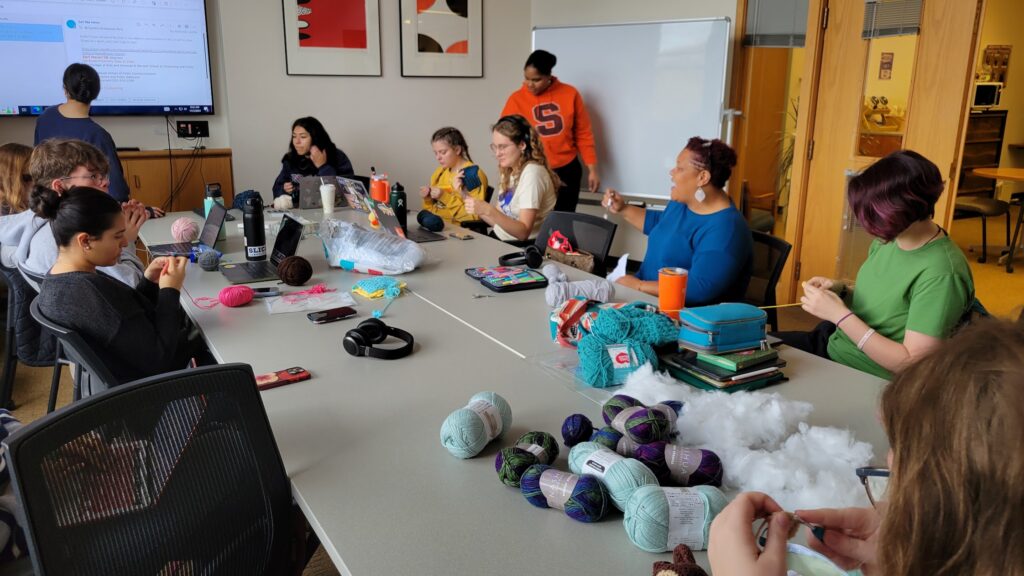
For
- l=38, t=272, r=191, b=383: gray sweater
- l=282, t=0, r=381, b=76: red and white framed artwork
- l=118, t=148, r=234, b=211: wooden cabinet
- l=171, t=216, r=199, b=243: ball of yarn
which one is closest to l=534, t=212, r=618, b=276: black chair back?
l=171, t=216, r=199, b=243: ball of yarn

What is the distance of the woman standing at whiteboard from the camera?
4.75 m

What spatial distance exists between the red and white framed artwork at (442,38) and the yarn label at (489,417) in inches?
184

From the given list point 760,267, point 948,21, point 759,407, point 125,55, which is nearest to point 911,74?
point 948,21

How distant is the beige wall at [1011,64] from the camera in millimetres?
7035

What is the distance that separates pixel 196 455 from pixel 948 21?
12.0ft

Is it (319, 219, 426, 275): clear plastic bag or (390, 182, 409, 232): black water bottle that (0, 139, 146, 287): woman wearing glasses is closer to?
(319, 219, 426, 275): clear plastic bag

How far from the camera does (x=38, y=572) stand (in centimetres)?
92

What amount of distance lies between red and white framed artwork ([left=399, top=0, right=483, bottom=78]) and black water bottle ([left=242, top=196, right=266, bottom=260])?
127 inches

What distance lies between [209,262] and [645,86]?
10.5 ft

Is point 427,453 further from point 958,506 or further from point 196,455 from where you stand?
point 958,506

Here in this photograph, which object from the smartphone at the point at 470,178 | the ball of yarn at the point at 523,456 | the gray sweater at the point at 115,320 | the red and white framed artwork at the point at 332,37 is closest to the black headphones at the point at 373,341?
the gray sweater at the point at 115,320

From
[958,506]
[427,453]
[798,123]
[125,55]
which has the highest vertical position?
[125,55]

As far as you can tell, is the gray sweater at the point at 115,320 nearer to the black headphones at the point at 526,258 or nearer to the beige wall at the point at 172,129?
the black headphones at the point at 526,258

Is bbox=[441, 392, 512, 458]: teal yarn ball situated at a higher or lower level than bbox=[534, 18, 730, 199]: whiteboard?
lower
